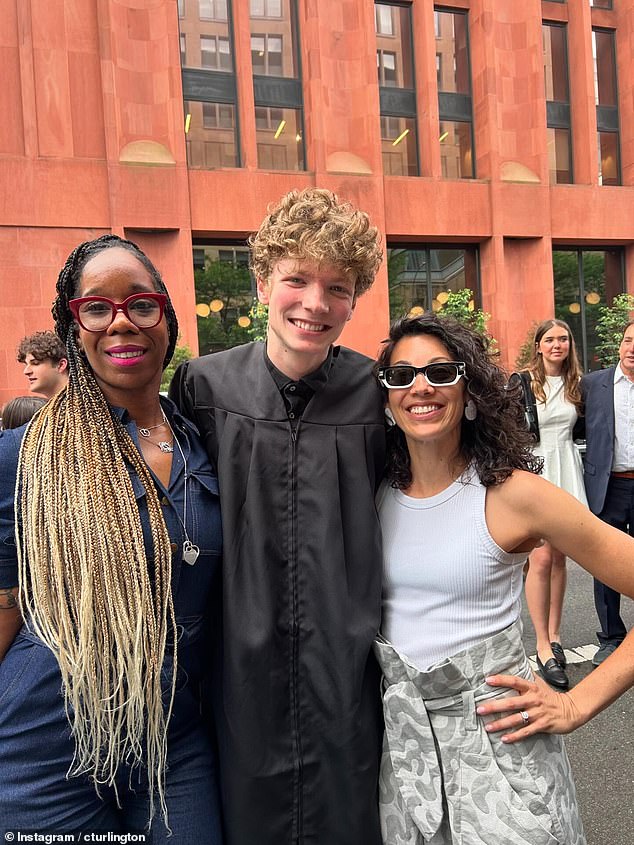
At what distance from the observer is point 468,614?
5.96ft

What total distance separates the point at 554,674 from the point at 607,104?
2627cm

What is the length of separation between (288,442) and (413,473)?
415 mm

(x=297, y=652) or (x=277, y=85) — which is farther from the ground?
(x=277, y=85)

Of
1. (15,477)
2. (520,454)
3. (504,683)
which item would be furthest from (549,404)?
(15,477)

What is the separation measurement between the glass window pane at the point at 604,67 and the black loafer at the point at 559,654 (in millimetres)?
25660

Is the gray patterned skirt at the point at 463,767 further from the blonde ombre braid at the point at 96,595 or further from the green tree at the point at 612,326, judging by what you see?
the green tree at the point at 612,326

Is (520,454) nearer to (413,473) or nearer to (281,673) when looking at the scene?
(413,473)

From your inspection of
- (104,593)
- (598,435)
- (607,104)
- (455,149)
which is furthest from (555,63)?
(104,593)

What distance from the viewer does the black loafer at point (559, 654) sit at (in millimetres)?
4516

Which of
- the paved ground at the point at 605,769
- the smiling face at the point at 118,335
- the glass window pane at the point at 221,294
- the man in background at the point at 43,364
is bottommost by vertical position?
the paved ground at the point at 605,769

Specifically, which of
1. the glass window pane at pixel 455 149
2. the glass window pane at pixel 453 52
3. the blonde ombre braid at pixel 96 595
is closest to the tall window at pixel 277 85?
the glass window pane at pixel 455 149

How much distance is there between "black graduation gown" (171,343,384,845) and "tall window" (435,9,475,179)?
76.4ft

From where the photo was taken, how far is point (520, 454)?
1932mm

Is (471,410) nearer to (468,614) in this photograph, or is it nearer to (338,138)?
(468,614)
